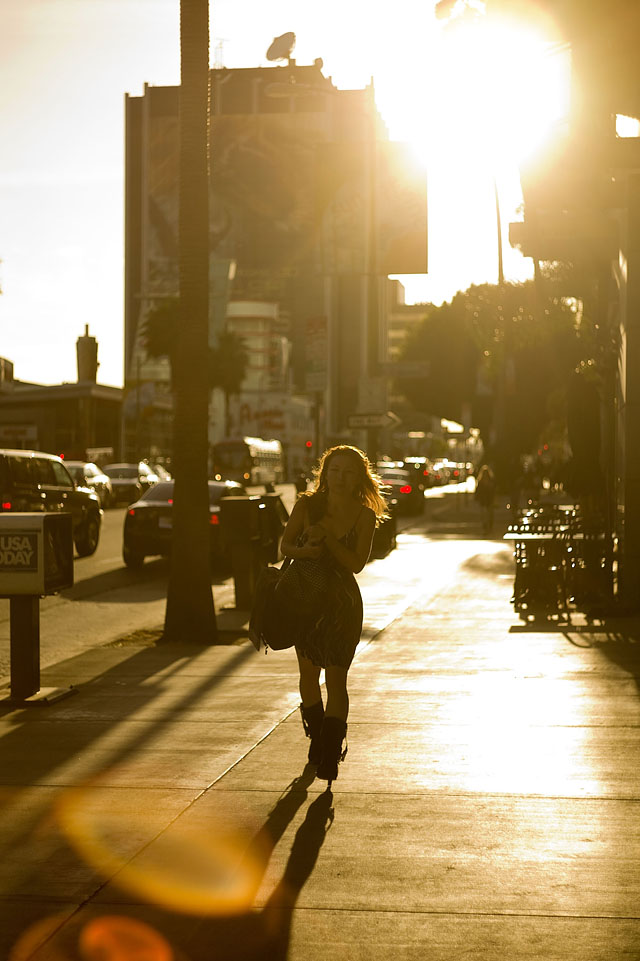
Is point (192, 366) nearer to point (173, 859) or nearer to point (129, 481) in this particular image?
point (173, 859)

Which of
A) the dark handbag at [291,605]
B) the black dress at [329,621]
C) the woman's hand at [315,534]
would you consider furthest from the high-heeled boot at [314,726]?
the woman's hand at [315,534]

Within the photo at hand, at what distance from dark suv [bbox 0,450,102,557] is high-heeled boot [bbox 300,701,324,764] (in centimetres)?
1627

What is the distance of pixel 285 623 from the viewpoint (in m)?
7.02

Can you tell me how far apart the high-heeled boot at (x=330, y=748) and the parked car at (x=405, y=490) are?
1426 inches

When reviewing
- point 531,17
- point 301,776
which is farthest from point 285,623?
point 531,17

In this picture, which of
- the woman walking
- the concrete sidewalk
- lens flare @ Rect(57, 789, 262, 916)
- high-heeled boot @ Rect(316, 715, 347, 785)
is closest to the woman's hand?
the woman walking

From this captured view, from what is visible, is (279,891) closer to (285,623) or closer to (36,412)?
(285,623)

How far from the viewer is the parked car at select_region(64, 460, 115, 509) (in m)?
42.3

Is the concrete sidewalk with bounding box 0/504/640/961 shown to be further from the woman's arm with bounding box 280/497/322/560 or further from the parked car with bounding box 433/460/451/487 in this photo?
the parked car with bounding box 433/460/451/487

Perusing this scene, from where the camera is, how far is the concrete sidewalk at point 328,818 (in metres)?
4.89

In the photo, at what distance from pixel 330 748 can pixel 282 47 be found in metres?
106

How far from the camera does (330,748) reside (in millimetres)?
6922

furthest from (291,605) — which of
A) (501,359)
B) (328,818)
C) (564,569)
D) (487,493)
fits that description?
(501,359)

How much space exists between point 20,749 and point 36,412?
224 ft
